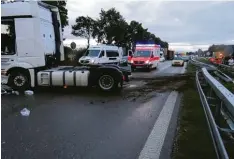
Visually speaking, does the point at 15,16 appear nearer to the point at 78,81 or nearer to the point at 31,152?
the point at 78,81

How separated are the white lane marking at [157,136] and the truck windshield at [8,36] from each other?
20.5 ft

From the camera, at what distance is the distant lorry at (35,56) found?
40.3 ft

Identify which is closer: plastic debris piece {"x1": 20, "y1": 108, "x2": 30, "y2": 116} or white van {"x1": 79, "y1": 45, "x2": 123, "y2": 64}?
plastic debris piece {"x1": 20, "y1": 108, "x2": 30, "y2": 116}

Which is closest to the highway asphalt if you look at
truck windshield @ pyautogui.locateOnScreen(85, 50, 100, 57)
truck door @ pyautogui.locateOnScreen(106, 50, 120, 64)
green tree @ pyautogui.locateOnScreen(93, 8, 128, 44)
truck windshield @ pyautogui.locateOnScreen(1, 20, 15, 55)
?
truck windshield @ pyautogui.locateOnScreen(1, 20, 15, 55)

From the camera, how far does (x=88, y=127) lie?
6.83 metres

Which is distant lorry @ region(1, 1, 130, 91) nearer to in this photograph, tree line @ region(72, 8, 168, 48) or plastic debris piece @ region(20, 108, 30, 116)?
plastic debris piece @ region(20, 108, 30, 116)

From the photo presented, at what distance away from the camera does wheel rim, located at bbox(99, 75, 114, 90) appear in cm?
1315

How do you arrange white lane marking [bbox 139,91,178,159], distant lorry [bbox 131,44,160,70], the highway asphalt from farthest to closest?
distant lorry [bbox 131,44,160,70] < the highway asphalt < white lane marking [bbox 139,91,178,159]

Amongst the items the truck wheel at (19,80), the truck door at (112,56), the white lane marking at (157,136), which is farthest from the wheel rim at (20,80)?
the truck door at (112,56)

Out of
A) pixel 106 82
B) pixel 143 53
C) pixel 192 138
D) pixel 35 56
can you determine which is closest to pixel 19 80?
pixel 35 56

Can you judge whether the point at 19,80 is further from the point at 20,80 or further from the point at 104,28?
the point at 104,28

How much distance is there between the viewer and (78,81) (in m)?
13.0

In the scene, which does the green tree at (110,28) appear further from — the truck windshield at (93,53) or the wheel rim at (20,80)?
the wheel rim at (20,80)

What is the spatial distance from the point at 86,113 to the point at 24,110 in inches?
62.7
